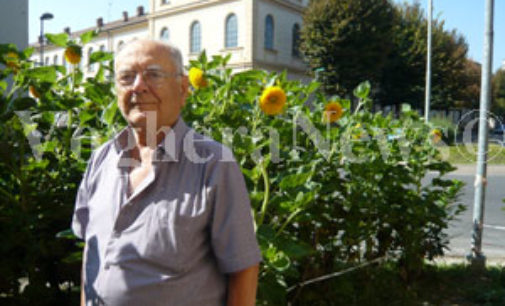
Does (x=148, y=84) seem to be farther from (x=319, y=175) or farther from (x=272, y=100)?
(x=319, y=175)

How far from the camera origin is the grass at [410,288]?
9.72 ft

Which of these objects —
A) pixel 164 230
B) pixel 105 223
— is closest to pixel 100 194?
pixel 105 223

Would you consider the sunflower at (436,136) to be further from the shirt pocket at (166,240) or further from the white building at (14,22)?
the white building at (14,22)

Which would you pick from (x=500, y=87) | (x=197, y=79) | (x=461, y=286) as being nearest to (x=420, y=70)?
(x=461, y=286)

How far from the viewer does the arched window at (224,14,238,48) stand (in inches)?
1406

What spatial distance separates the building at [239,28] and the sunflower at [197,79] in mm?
30466

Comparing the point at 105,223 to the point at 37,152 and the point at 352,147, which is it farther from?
the point at 352,147

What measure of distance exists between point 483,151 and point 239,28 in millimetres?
32128

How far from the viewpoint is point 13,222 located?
7.04 ft

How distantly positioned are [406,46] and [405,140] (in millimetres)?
32808

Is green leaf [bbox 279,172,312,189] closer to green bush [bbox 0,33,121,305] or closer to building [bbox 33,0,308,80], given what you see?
green bush [bbox 0,33,121,305]

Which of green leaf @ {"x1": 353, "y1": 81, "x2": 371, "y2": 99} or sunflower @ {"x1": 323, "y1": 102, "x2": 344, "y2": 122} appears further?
green leaf @ {"x1": 353, "y1": 81, "x2": 371, "y2": 99}

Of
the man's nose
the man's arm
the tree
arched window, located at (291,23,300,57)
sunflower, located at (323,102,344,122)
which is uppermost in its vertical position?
arched window, located at (291,23,300,57)

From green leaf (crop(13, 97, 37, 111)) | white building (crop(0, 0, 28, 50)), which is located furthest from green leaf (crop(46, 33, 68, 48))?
white building (crop(0, 0, 28, 50))
